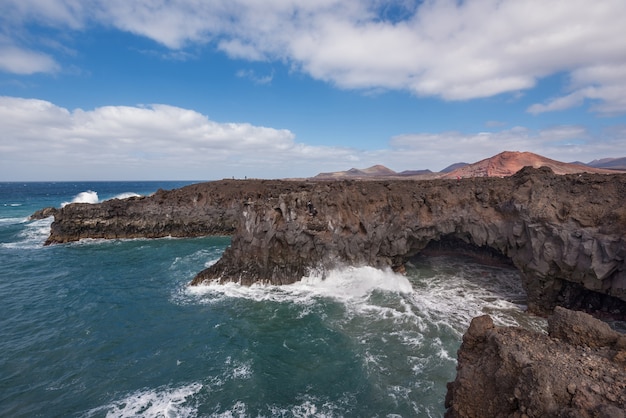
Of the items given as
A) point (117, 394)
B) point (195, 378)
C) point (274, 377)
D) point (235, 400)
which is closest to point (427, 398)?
point (274, 377)

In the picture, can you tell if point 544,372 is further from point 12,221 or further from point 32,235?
point 12,221

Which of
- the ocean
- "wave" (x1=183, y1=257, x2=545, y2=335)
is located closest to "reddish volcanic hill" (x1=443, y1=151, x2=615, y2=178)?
the ocean

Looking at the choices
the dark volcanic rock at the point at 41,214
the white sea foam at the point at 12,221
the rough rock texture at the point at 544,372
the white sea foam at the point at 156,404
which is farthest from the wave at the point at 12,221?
the rough rock texture at the point at 544,372

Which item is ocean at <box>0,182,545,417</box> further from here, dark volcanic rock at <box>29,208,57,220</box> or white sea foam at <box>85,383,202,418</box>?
dark volcanic rock at <box>29,208,57,220</box>

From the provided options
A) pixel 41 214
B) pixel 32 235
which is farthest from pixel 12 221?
pixel 32 235

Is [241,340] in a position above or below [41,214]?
below

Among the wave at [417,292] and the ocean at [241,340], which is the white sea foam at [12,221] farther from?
the wave at [417,292]
